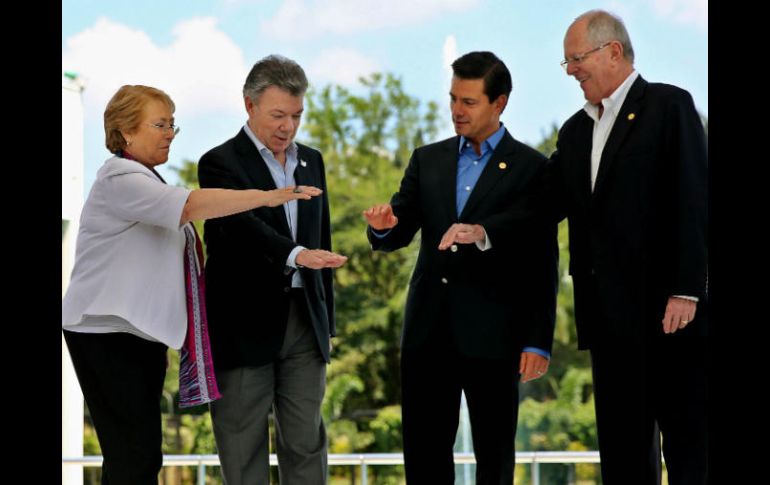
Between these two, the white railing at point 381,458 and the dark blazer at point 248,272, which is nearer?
the dark blazer at point 248,272

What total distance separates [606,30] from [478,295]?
806mm

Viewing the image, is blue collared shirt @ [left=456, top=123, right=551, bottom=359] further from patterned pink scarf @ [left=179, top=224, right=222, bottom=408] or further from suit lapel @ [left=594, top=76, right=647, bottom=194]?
patterned pink scarf @ [left=179, top=224, right=222, bottom=408]

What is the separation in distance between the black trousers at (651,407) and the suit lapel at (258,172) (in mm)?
954

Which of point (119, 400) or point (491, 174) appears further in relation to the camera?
point (491, 174)

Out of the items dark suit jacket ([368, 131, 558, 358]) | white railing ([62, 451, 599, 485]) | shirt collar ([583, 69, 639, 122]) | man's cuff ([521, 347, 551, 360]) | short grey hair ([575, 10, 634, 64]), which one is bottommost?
white railing ([62, 451, 599, 485])

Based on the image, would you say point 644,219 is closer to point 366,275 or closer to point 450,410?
point 450,410

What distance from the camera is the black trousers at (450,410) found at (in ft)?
9.62

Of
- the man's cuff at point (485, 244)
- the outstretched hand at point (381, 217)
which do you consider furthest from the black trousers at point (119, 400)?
the man's cuff at point (485, 244)

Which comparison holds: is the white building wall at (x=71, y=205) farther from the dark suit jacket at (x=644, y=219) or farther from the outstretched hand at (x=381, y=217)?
the dark suit jacket at (x=644, y=219)

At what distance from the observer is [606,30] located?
9.41 feet

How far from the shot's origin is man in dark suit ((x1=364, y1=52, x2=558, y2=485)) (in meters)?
2.94

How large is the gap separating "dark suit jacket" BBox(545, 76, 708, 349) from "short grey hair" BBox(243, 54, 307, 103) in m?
0.84

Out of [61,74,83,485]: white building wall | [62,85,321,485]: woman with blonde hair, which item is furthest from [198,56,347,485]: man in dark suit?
[61,74,83,485]: white building wall

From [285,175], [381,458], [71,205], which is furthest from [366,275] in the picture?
[285,175]
